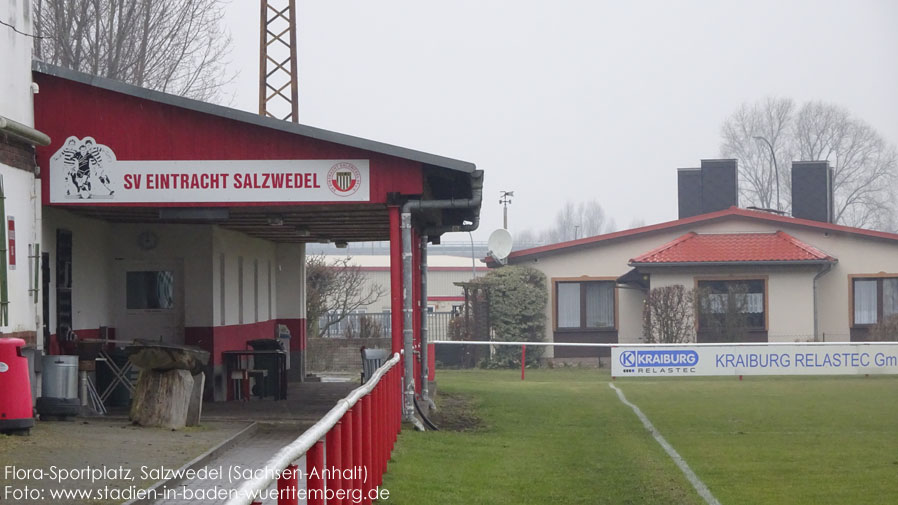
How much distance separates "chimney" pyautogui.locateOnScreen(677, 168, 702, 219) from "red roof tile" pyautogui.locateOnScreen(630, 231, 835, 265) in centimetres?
737

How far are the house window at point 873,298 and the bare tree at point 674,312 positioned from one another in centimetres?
529

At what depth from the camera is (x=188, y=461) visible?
35.4ft

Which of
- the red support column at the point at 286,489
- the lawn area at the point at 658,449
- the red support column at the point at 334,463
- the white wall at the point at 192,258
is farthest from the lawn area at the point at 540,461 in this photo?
the white wall at the point at 192,258

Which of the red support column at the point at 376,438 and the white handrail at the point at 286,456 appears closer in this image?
the white handrail at the point at 286,456

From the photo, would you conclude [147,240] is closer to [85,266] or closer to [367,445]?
[85,266]

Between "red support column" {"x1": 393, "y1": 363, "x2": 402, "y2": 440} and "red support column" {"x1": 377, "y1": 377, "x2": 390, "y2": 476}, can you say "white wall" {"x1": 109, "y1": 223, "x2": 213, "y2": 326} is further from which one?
"red support column" {"x1": 377, "y1": 377, "x2": 390, "y2": 476}

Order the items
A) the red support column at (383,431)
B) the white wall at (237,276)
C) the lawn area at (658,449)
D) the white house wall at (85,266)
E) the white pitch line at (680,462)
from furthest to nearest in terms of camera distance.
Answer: the white wall at (237,276) → the white house wall at (85,266) → the lawn area at (658,449) → the white pitch line at (680,462) → the red support column at (383,431)

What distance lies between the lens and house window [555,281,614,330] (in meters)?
37.2

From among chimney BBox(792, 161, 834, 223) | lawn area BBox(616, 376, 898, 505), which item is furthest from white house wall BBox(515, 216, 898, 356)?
lawn area BBox(616, 376, 898, 505)

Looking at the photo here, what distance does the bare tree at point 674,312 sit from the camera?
3459 centimetres

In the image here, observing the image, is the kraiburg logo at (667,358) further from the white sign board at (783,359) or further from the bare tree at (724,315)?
the bare tree at (724,315)

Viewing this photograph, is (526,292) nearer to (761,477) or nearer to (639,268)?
(639,268)

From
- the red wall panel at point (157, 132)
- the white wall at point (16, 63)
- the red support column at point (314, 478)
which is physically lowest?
the red support column at point (314, 478)

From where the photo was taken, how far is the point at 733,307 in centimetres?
3472
